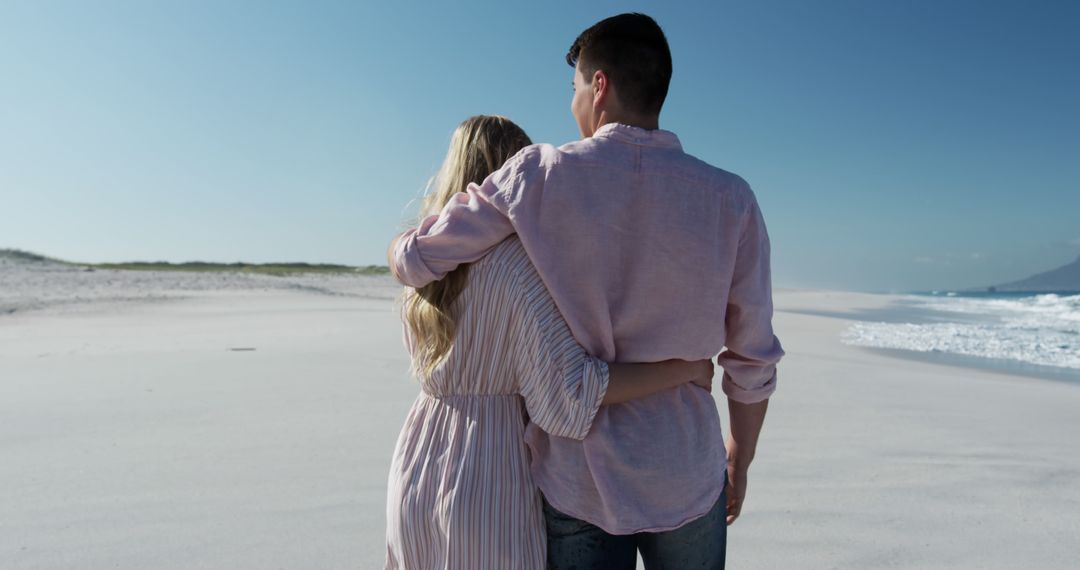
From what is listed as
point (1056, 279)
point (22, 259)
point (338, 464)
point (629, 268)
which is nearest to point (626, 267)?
point (629, 268)

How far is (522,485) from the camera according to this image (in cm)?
148

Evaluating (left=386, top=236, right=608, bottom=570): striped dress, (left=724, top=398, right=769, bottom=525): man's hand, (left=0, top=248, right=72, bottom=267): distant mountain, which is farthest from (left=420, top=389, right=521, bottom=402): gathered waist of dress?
(left=0, top=248, right=72, bottom=267): distant mountain

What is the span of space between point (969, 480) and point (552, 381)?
12.3ft

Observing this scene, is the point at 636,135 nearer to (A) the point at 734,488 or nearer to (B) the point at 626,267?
(B) the point at 626,267

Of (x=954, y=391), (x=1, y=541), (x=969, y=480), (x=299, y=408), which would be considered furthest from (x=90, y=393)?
(x=954, y=391)

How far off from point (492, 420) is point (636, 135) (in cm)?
67

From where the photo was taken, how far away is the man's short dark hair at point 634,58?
4.75ft

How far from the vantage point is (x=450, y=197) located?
5.32 feet

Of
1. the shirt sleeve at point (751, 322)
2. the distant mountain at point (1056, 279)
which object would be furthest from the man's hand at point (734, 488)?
the distant mountain at point (1056, 279)

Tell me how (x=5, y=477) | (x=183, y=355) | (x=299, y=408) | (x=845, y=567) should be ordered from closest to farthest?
(x=845, y=567) < (x=5, y=477) < (x=299, y=408) < (x=183, y=355)

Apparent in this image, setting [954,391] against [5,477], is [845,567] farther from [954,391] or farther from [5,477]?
[954,391]

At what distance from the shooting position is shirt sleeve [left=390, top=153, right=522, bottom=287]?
1.38 m

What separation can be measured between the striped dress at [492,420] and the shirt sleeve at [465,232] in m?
0.05

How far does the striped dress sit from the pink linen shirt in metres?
0.05
